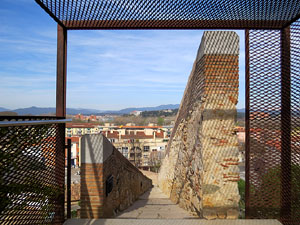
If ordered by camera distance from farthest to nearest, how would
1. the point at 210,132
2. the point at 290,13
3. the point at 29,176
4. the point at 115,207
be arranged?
the point at 115,207 → the point at 210,132 → the point at 290,13 → the point at 29,176

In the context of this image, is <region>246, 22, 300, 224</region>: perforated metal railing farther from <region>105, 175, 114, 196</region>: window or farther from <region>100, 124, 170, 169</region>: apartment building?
<region>100, 124, 170, 169</region>: apartment building

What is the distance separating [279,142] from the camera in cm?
310

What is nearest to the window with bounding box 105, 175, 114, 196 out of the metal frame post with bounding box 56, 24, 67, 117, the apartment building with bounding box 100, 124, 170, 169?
the metal frame post with bounding box 56, 24, 67, 117

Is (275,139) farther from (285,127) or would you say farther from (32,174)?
(32,174)

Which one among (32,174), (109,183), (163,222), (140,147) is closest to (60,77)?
(32,174)

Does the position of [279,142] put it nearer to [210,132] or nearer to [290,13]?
[210,132]

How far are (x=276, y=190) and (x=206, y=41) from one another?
7.38ft

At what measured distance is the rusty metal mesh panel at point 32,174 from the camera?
1.77 meters

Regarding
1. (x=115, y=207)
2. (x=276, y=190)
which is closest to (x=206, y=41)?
(x=276, y=190)

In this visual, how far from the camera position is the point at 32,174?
7.09ft

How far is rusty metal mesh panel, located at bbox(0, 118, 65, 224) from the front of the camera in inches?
69.8

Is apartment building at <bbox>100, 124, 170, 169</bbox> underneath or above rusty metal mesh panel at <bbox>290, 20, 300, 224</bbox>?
underneath

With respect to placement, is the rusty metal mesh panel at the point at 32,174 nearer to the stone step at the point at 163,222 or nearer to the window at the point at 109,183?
the stone step at the point at 163,222

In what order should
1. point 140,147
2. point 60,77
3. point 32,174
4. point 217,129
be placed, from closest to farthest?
1. point 32,174
2. point 60,77
3. point 217,129
4. point 140,147
